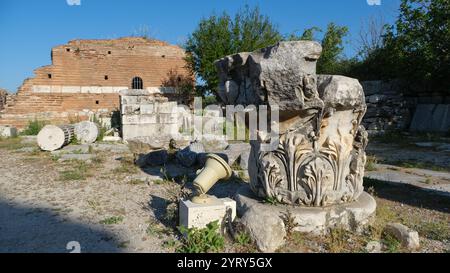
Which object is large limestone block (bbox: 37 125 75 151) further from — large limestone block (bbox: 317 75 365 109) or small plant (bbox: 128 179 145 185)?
large limestone block (bbox: 317 75 365 109)

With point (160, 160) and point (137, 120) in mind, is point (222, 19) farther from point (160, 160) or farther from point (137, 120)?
point (160, 160)

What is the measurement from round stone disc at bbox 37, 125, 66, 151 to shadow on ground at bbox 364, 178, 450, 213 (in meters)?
7.86

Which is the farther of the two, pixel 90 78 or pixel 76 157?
pixel 90 78

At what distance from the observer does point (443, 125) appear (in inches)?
432

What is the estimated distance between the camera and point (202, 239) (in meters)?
3.06

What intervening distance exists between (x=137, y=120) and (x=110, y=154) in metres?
2.98

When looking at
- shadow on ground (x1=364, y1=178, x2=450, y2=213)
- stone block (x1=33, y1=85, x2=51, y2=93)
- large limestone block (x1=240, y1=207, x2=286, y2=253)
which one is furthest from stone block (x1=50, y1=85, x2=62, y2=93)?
large limestone block (x1=240, y1=207, x2=286, y2=253)

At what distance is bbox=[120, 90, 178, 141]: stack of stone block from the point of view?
450 inches

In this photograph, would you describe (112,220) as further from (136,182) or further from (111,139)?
(111,139)

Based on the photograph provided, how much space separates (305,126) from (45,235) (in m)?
2.82

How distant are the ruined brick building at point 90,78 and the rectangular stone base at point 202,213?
525 inches

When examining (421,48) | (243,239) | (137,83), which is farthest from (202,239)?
(137,83)

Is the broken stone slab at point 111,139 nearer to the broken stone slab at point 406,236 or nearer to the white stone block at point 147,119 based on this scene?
the white stone block at point 147,119

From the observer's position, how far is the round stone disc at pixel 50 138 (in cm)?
917
